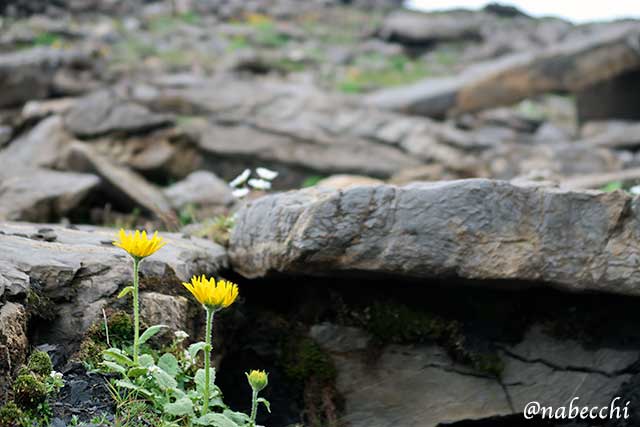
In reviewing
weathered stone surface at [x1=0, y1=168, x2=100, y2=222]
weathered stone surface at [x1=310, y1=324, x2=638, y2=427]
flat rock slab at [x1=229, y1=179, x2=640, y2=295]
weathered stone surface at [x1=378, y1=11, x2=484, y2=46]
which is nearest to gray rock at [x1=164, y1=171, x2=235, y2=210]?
weathered stone surface at [x1=0, y1=168, x2=100, y2=222]

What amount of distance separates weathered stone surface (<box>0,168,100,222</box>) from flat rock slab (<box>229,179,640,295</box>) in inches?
132

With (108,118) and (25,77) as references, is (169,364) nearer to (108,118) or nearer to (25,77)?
(108,118)

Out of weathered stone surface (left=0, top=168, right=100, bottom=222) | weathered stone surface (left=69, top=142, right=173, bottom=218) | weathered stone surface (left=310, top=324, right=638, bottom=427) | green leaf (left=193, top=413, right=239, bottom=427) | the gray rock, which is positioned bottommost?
the gray rock

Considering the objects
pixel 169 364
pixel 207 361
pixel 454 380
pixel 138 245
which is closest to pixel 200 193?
pixel 454 380

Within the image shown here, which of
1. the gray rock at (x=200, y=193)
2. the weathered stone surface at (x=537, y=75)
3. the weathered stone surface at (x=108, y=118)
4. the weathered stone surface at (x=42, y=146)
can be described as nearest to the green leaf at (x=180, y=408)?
the gray rock at (x=200, y=193)

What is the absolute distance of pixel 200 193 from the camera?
23.5 feet

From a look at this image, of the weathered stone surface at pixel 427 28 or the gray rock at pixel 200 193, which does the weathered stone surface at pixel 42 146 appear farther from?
the weathered stone surface at pixel 427 28

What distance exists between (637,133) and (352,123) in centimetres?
401

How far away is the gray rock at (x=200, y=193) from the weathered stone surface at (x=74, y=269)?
3.02 m

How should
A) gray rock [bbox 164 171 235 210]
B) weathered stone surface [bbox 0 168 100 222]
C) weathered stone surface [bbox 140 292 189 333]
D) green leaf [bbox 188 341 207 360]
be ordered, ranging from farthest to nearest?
gray rock [bbox 164 171 235 210], weathered stone surface [bbox 0 168 100 222], weathered stone surface [bbox 140 292 189 333], green leaf [bbox 188 341 207 360]

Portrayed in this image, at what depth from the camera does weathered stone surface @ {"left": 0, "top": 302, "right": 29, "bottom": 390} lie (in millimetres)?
2719

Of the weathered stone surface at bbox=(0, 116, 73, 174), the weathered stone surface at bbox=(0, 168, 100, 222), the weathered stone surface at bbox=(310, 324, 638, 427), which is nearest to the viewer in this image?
the weathered stone surface at bbox=(310, 324, 638, 427)

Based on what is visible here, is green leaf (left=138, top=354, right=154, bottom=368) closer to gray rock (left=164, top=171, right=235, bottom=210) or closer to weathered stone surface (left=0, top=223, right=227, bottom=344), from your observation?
weathered stone surface (left=0, top=223, right=227, bottom=344)

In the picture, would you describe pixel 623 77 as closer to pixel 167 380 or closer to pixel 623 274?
pixel 623 274
